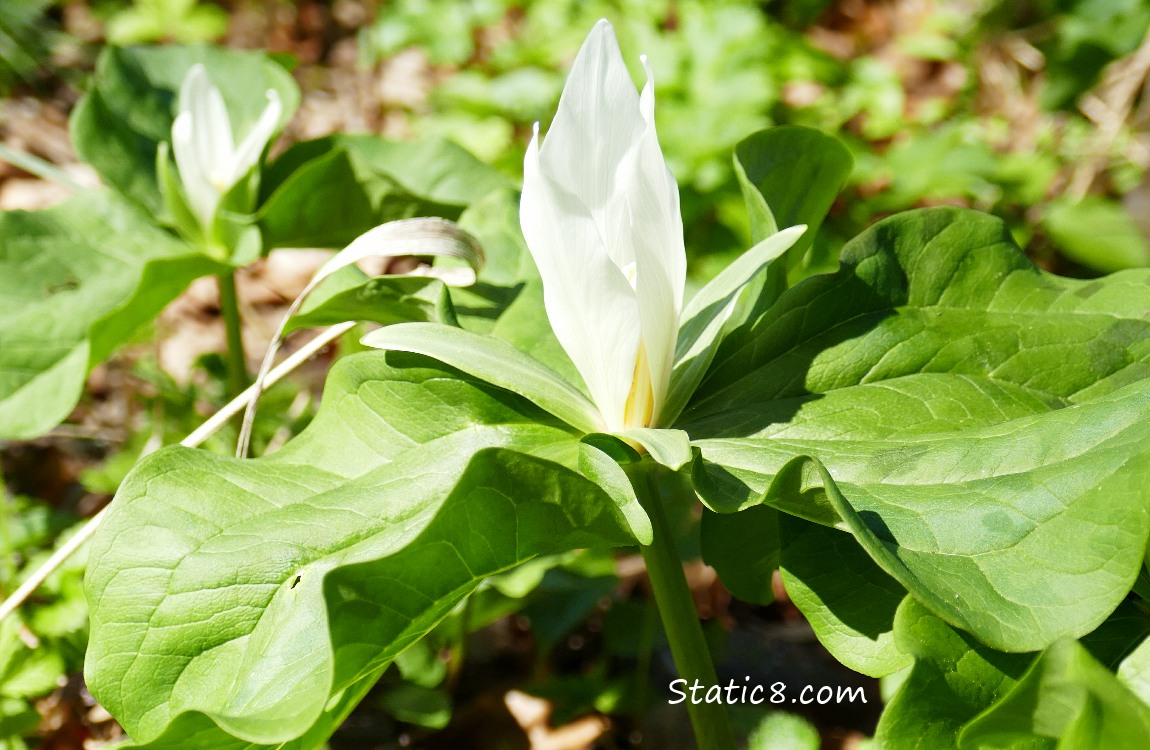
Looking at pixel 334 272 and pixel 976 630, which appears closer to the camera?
pixel 976 630

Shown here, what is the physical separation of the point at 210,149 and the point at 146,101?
0.39m

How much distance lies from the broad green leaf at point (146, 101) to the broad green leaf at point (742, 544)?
1380mm

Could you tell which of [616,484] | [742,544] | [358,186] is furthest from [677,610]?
[358,186]

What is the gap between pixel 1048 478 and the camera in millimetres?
961

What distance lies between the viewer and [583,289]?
1.02 metres

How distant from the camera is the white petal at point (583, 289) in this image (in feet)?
3.18

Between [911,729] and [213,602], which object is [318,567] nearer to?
[213,602]

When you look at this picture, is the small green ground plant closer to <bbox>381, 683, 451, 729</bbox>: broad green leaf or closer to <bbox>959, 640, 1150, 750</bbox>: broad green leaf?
<bbox>959, 640, 1150, 750</bbox>: broad green leaf

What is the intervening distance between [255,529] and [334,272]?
0.47 m

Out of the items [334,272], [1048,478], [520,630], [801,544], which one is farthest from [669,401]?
[520,630]

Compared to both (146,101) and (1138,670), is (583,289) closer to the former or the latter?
(1138,670)

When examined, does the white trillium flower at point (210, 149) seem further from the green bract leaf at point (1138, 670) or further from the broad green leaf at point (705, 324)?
the green bract leaf at point (1138, 670)

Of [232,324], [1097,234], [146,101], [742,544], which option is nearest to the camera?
[742,544]

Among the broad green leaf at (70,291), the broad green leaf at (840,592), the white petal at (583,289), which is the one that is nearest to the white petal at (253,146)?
the broad green leaf at (70,291)
